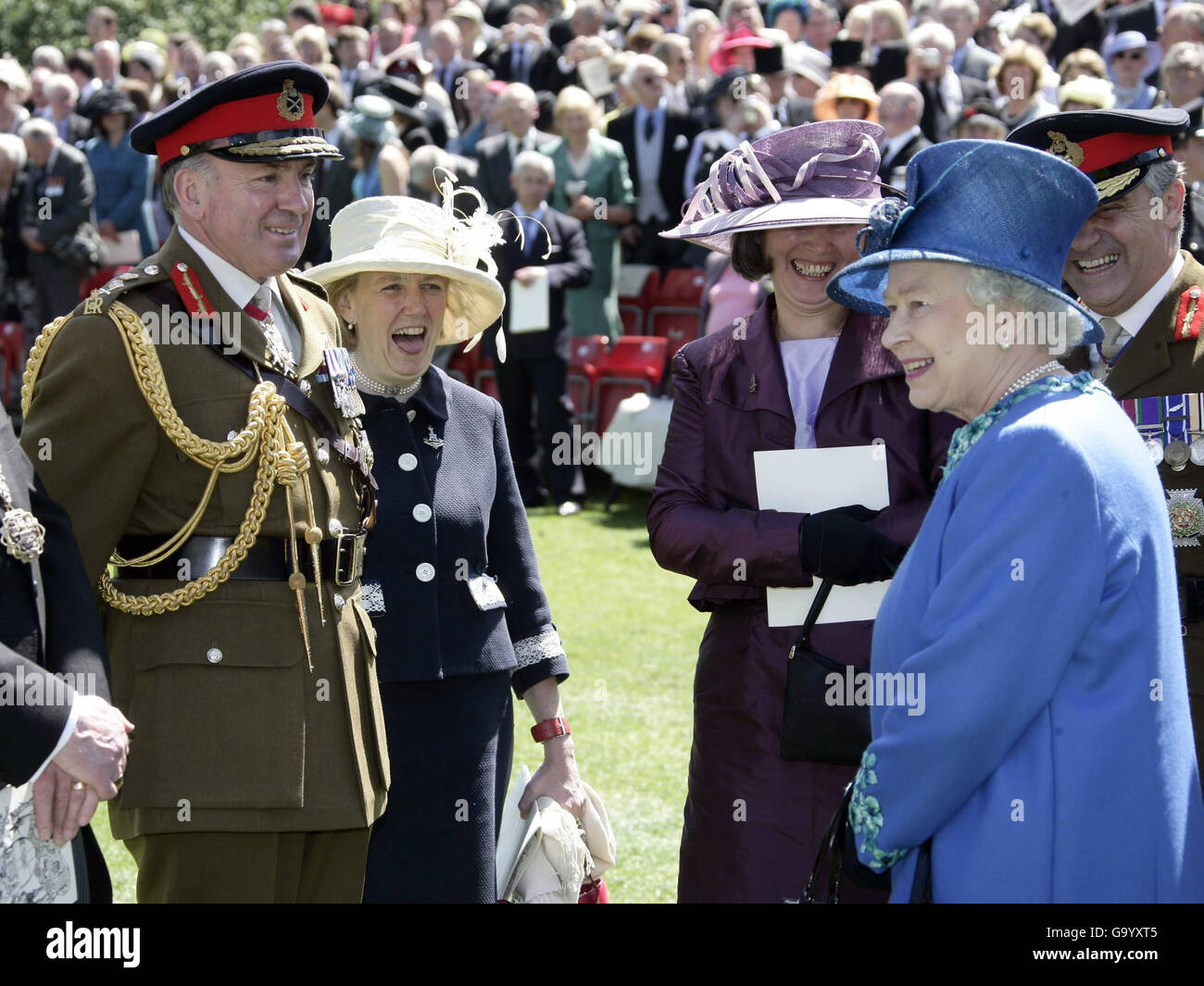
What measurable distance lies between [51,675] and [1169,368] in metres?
2.48

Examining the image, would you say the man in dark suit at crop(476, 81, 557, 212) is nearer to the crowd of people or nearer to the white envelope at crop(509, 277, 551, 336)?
the white envelope at crop(509, 277, 551, 336)

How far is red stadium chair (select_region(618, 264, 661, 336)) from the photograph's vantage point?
12.4 metres

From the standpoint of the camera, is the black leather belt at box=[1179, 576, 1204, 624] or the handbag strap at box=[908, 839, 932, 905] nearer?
the handbag strap at box=[908, 839, 932, 905]

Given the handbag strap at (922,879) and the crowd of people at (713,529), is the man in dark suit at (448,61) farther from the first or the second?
the handbag strap at (922,879)

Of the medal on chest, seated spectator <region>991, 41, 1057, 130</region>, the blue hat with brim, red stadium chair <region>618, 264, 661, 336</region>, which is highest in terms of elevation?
seated spectator <region>991, 41, 1057, 130</region>

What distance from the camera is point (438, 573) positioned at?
3881 millimetres

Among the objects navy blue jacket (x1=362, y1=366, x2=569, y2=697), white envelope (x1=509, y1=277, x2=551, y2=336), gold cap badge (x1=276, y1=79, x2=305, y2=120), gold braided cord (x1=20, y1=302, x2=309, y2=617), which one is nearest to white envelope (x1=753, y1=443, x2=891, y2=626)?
navy blue jacket (x1=362, y1=366, x2=569, y2=697)

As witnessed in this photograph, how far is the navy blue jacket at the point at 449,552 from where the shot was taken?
3.81 metres

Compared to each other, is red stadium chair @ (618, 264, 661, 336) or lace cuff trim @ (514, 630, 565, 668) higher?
red stadium chair @ (618, 264, 661, 336)

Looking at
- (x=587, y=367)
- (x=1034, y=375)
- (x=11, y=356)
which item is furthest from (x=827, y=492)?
(x=11, y=356)

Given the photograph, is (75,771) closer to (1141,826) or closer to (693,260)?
(1141,826)

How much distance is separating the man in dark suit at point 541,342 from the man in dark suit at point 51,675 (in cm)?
768

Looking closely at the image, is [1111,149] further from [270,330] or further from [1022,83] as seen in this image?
[1022,83]

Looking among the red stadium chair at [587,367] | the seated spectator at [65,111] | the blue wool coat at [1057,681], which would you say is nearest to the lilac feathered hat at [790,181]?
the blue wool coat at [1057,681]
